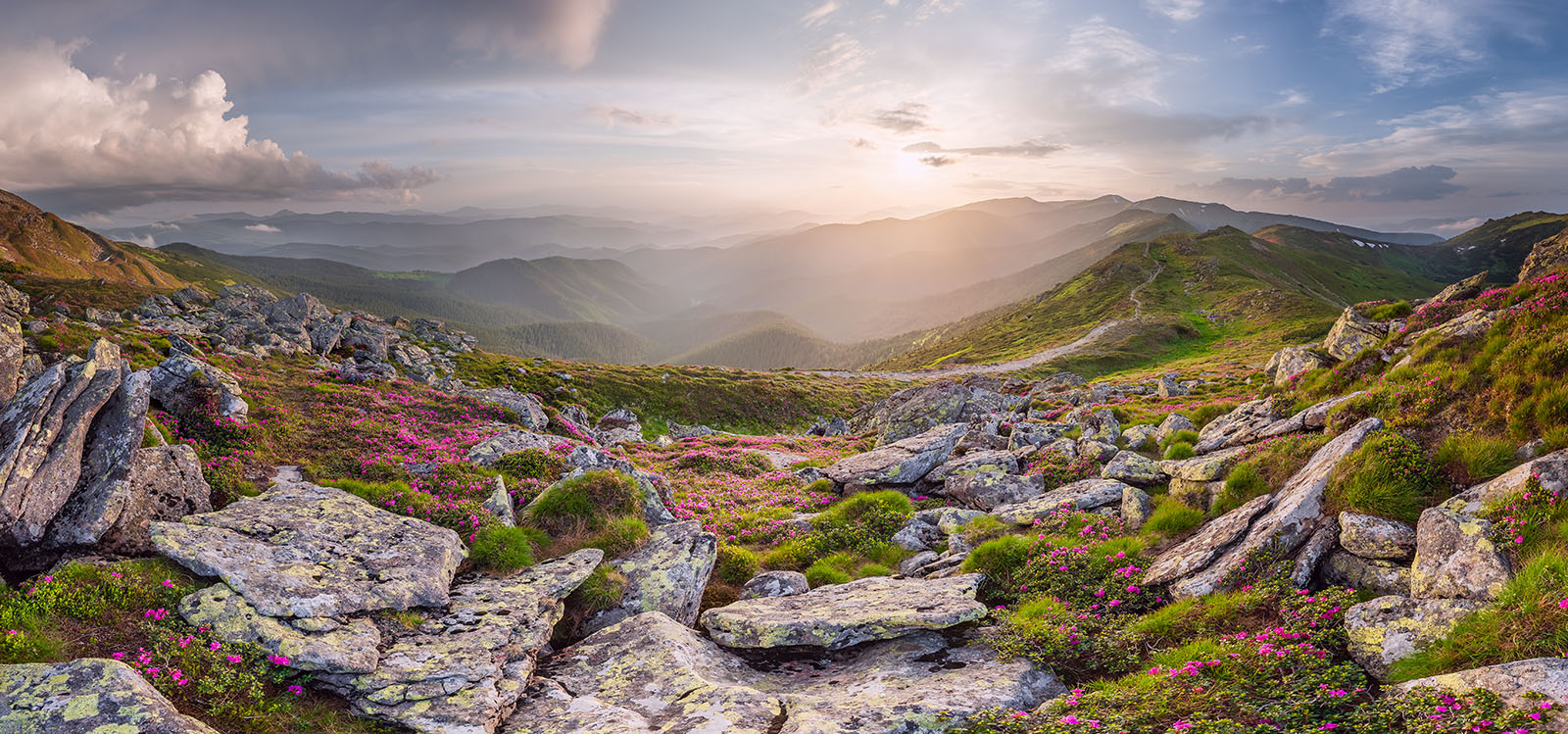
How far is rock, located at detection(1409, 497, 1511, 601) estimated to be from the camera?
8648 millimetres

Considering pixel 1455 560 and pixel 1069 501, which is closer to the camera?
pixel 1455 560

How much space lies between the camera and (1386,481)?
11258 millimetres

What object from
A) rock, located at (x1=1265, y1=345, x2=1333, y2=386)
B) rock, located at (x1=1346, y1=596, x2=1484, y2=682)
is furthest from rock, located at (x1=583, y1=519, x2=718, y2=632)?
rock, located at (x1=1265, y1=345, x2=1333, y2=386)

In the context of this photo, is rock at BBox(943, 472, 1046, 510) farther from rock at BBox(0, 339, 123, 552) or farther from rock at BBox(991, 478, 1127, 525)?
rock at BBox(0, 339, 123, 552)

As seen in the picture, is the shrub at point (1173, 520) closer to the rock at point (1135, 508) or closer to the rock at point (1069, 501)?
the rock at point (1135, 508)

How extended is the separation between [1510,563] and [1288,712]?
14.8ft

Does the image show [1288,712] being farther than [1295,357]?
No

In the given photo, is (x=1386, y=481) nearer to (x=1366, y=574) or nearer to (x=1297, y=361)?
(x=1366, y=574)

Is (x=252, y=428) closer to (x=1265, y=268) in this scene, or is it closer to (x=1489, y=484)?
(x=1489, y=484)

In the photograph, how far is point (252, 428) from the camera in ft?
66.3

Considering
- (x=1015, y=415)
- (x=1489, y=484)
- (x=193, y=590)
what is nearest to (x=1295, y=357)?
(x=1015, y=415)

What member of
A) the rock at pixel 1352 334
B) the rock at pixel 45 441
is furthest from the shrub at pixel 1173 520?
the rock at pixel 45 441

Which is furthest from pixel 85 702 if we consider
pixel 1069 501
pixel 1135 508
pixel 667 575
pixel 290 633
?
pixel 1135 508

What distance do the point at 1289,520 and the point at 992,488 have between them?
11.0 meters
